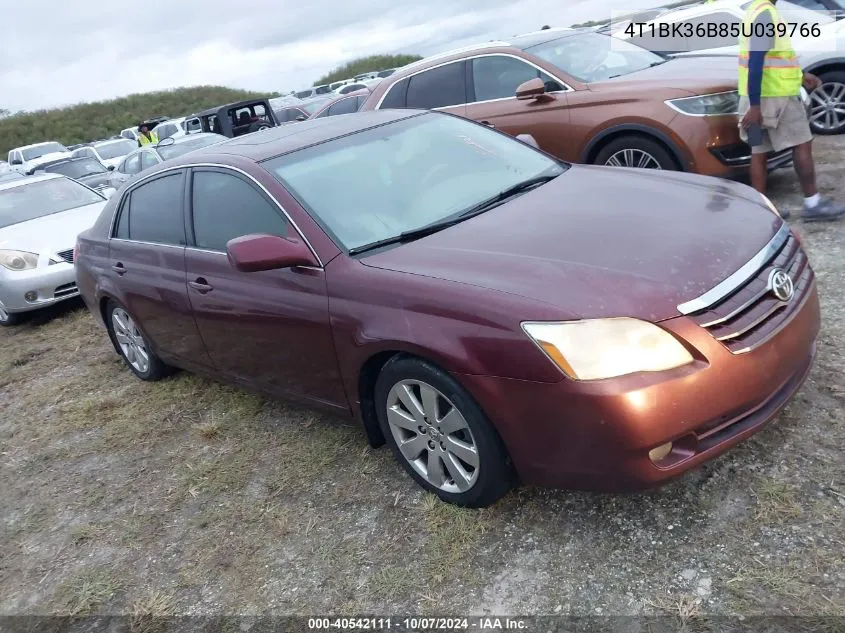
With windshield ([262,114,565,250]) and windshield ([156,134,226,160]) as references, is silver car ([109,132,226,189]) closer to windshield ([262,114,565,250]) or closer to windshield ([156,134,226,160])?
windshield ([156,134,226,160])

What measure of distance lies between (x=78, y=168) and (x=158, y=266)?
12289 millimetres

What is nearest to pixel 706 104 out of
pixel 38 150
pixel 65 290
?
pixel 65 290

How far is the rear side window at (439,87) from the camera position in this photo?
7090mm

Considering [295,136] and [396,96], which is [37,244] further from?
[295,136]

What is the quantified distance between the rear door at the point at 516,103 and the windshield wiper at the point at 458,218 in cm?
262

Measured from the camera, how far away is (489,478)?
2742 millimetres

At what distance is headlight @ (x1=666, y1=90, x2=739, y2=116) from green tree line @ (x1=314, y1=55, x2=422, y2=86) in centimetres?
4933

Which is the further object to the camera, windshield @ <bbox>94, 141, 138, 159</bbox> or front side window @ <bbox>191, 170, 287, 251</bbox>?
windshield @ <bbox>94, 141, 138, 159</bbox>

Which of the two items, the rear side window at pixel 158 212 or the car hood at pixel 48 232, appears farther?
the car hood at pixel 48 232

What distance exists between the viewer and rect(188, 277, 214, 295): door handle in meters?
3.78

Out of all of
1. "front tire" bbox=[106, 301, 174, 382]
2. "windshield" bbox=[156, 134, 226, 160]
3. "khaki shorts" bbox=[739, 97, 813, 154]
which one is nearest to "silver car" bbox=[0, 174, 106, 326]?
"front tire" bbox=[106, 301, 174, 382]

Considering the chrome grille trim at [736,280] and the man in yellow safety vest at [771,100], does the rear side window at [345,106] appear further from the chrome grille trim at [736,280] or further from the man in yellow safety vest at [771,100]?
the chrome grille trim at [736,280]

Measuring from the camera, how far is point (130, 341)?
5098mm

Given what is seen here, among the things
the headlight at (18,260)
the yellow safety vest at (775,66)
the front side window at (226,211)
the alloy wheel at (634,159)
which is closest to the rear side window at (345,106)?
the headlight at (18,260)
